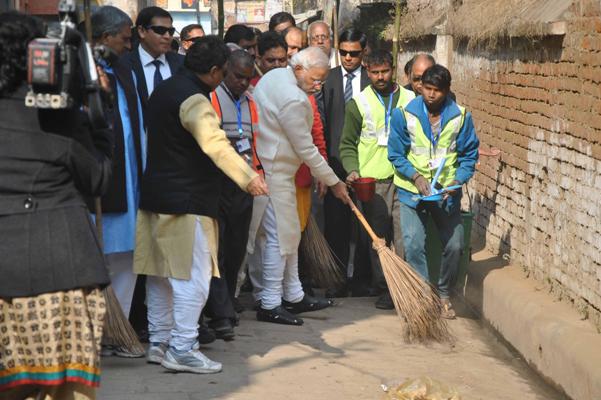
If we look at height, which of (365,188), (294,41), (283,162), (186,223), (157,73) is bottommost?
(365,188)

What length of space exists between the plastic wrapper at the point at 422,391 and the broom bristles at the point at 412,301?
1.35m

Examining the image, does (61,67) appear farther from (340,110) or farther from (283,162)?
(340,110)

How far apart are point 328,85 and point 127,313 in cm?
308

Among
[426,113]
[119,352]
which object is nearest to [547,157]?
[426,113]

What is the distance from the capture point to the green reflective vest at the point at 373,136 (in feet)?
29.0

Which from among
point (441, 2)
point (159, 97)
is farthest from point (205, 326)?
point (441, 2)

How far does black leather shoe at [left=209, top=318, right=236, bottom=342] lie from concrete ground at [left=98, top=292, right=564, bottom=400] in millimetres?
63

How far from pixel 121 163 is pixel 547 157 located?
3.11 metres

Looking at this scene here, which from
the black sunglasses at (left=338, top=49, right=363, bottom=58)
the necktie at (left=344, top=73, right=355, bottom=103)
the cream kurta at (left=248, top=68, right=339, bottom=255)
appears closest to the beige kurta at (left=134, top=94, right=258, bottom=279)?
the cream kurta at (left=248, top=68, right=339, bottom=255)

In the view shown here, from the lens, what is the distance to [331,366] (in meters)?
7.04

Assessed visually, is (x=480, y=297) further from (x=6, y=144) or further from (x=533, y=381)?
(x=6, y=144)

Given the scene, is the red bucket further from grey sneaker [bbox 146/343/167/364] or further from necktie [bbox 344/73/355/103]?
grey sneaker [bbox 146/343/167/364]

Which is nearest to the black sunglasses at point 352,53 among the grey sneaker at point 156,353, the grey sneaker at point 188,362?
the grey sneaker at point 156,353

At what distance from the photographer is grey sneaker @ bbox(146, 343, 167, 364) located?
22.1ft
